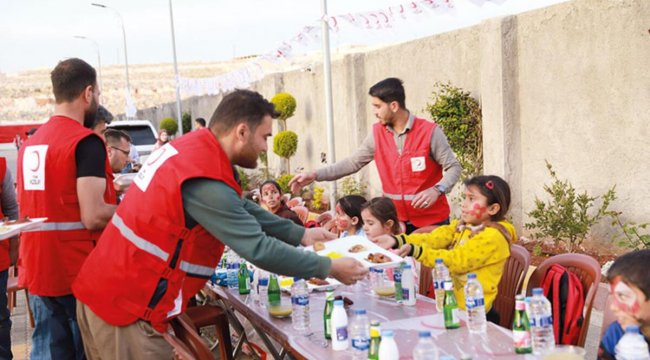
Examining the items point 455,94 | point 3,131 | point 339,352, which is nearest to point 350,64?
point 455,94

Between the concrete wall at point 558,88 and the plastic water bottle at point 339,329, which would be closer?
the plastic water bottle at point 339,329

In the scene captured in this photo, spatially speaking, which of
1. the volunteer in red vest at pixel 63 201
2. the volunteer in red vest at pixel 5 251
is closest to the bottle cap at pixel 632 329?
the volunteer in red vest at pixel 63 201

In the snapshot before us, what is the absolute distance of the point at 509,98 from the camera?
337 inches

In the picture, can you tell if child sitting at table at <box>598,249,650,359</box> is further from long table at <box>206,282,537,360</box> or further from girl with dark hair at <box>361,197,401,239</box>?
girl with dark hair at <box>361,197,401,239</box>

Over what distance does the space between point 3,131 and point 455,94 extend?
119 feet

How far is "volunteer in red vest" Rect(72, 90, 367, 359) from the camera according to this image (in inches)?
114

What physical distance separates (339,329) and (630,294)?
1.17 m

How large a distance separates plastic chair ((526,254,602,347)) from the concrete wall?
362cm

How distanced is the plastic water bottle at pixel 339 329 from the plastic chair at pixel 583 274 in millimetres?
1160

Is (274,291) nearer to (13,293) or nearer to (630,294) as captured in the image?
(630,294)

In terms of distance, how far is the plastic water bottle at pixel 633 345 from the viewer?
7.63ft

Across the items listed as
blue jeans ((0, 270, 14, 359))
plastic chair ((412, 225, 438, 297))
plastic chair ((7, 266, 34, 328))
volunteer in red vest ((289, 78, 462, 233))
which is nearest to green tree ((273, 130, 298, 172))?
plastic chair ((7, 266, 34, 328))

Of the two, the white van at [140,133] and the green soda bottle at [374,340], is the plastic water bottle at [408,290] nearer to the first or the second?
the green soda bottle at [374,340]

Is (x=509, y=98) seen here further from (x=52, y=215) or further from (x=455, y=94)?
(x=52, y=215)
